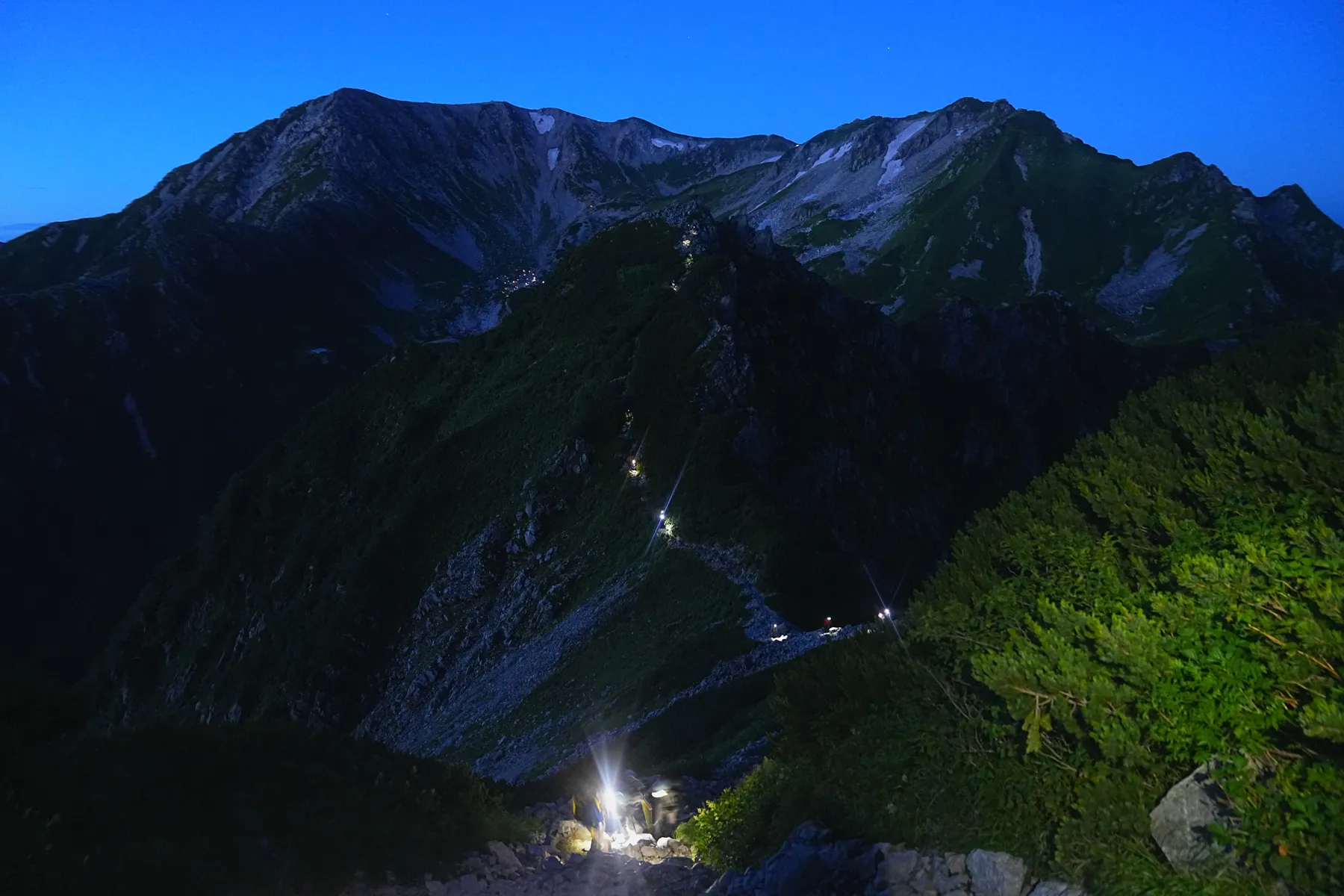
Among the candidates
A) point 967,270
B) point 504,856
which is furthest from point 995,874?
point 967,270

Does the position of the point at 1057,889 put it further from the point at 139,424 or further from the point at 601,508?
the point at 139,424

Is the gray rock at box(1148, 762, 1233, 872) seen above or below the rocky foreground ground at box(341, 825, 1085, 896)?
above

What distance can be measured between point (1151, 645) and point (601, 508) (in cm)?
4368

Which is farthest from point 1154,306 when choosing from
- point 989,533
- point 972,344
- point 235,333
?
point 235,333

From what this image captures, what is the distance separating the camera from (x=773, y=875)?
11.7 metres

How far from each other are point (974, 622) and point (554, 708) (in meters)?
28.1

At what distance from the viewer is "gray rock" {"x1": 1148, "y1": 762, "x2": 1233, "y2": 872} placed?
26.4 feet

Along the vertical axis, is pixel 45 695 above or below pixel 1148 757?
above

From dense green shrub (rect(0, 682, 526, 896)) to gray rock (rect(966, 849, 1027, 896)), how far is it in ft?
27.4

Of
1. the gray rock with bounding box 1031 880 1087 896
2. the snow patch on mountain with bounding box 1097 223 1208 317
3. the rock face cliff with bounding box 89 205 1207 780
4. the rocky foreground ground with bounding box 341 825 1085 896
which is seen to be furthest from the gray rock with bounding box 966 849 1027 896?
the snow patch on mountain with bounding box 1097 223 1208 317

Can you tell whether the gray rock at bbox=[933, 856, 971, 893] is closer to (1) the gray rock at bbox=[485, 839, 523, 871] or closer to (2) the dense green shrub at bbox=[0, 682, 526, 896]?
(1) the gray rock at bbox=[485, 839, 523, 871]

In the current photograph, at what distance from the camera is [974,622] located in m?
12.1

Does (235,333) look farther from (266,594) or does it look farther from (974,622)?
(974,622)

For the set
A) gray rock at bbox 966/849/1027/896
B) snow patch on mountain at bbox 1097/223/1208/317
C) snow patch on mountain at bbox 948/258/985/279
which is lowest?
gray rock at bbox 966/849/1027/896
